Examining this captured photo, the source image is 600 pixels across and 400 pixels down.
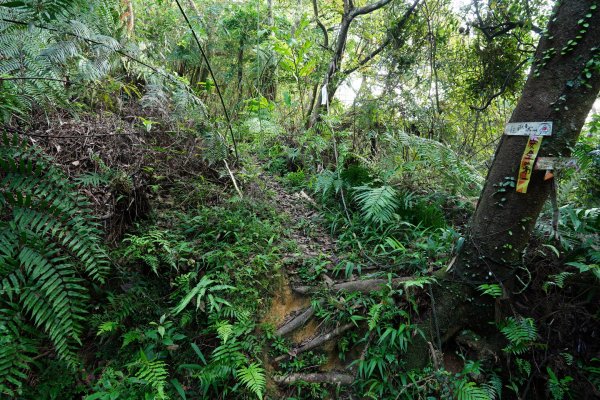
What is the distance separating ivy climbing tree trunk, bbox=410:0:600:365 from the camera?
215 cm

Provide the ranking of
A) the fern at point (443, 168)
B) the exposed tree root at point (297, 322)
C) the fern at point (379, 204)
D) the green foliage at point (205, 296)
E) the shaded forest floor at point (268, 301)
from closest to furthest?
the shaded forest floor at point (268, 301) < the green foliage at point (205, 296) < the exposed tree root at point (297, 322) < the fern at point (379, 204) < the fern at point (443, 168)

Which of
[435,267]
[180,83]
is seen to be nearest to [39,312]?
[180,83]

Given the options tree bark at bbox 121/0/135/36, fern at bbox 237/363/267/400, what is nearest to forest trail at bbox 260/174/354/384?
fern at bbox 237/363/267/400

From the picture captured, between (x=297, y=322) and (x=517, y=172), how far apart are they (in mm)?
2037

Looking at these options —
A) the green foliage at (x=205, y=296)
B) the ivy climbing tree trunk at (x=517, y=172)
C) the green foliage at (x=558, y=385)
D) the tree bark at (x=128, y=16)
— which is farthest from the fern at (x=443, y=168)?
the tree bark at (x=128, y=16)

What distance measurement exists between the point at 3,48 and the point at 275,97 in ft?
17.1

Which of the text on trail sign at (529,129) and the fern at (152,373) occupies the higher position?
the text on trail sign at (529,129)

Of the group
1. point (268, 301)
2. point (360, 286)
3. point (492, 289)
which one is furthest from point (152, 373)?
point (492, 289)

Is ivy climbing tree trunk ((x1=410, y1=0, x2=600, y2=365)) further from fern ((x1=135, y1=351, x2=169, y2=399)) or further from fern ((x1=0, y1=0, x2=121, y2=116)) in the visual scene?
fern ((x1=0, y1=0, x2=121, y2=116))

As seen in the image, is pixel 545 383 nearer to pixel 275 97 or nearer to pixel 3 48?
pixel 3 48

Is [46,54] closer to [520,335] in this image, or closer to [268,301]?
[268,301]

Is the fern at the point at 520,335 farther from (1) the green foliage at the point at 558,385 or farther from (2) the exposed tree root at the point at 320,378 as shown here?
(2) the exposed tree root at the point at 320,378

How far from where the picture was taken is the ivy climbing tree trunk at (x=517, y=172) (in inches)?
84.5

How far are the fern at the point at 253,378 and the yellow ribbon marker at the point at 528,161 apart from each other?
2.24 m
